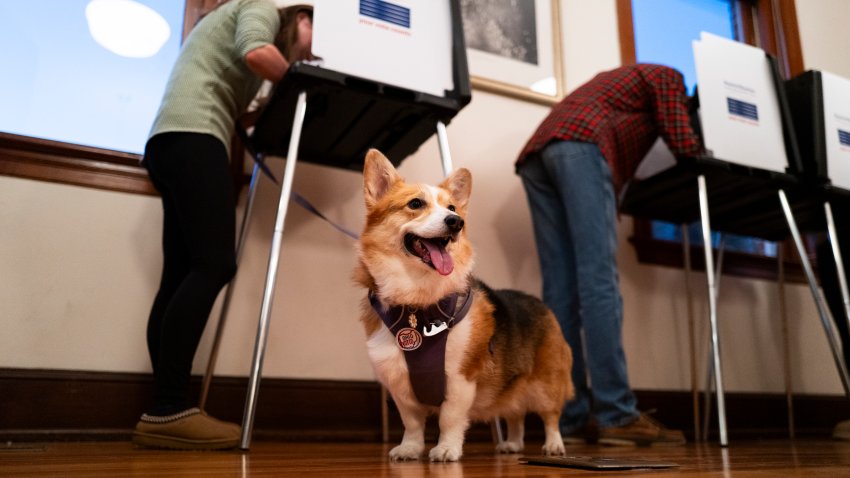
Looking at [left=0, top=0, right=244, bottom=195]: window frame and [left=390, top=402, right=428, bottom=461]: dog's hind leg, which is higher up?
[left=0, top=0, right=244, bottom=195]: window frame

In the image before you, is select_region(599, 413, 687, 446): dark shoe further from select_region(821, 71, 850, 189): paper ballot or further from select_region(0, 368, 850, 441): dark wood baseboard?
select_region(821, 71, 850, 189): paper ballot

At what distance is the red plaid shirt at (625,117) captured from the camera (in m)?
2.21

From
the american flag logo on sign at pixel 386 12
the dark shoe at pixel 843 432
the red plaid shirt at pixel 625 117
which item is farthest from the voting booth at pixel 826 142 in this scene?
the american flag logo on sign at pixel 386 12

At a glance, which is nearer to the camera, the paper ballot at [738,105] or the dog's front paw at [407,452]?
the dog's front paw at [407,452]

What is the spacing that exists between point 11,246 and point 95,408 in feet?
1.96

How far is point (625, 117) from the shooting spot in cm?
231

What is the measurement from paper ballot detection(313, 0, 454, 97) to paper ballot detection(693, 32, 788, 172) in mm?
1067

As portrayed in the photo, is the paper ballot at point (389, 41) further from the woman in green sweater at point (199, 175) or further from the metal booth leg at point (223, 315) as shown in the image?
the metal booth leg at point (223, 315)

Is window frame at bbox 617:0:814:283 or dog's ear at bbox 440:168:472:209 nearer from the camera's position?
dog's ear at bbox 440:168:472:209

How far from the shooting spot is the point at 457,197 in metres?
1.70

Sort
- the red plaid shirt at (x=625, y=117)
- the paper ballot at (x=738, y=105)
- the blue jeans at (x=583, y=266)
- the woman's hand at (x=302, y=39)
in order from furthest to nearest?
the paper ballot at (x=738, y=105) → the red plaid shirt at (x=625, y=117) → the blue jeans at (x=583, y=266) → the woman's hand at (x=302, y=39)

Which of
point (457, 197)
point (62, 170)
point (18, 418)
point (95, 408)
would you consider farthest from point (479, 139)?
point (18, 418)

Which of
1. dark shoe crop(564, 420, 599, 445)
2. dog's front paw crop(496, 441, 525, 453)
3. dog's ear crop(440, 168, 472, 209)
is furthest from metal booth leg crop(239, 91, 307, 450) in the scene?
dark shoe crop(564, 420, 599, 445)

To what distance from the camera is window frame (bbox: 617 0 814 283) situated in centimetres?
317
